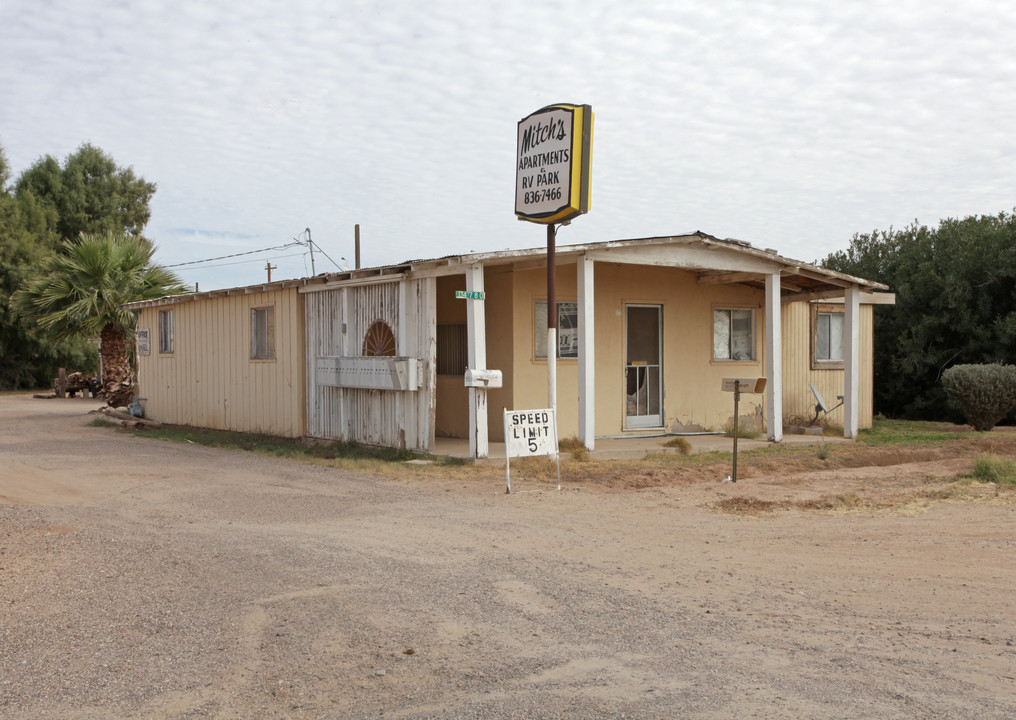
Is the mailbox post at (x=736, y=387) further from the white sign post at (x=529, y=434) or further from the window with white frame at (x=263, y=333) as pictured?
the window with white frame at (x=263, y=333)

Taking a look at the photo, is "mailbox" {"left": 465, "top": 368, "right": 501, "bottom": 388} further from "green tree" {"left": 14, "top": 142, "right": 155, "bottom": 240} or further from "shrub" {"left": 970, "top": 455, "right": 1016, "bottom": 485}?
"green tree" {"left": 14, "top": 142, "right": 155, "bottom": 240}

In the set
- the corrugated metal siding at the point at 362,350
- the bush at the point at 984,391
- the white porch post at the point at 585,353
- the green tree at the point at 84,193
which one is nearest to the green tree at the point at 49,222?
the green tree at the point at 84,193

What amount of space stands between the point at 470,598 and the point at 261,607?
1303mm

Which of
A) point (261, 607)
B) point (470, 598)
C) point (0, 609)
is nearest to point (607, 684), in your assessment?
point (470, 598)

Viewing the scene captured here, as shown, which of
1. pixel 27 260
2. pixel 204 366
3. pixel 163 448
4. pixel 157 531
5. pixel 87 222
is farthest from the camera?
pixel 87 222

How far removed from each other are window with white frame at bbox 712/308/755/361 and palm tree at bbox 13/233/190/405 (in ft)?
47.3

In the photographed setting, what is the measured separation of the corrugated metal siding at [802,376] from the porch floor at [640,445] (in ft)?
5.13

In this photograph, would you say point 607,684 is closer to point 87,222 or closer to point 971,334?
point 971,334

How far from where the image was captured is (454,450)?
13.2 meters

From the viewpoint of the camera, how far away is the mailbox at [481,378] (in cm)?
1145

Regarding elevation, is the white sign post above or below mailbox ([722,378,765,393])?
below

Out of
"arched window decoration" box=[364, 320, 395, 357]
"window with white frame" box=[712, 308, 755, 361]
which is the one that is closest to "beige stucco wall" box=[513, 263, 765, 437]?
"window with white frame" box=[712, 308, 755, 361]

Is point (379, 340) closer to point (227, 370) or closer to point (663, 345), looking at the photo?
point (663, 345)

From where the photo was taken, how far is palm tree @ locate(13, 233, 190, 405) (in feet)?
74.5
